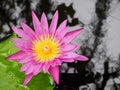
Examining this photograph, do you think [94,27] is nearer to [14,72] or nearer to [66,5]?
[66,5]

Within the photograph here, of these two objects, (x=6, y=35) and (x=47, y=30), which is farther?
(x=6, y=35)

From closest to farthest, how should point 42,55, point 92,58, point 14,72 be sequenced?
point 42,55, point 14,72, point 92,58

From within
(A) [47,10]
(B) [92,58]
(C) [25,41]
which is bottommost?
(B) [92,58]

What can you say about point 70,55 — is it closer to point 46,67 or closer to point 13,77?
point 46,67

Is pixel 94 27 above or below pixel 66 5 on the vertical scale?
below

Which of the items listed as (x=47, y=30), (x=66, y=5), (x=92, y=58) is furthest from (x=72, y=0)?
(x=47, y=30)

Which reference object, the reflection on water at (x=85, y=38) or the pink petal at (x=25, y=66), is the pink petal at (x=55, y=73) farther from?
the reflection on water at (x=85, y=38)

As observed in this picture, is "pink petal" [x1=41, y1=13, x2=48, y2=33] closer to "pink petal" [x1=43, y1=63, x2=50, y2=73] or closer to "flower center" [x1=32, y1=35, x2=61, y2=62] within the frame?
"flower center" [x1=32, y1=35, x2=61, y2=62]
